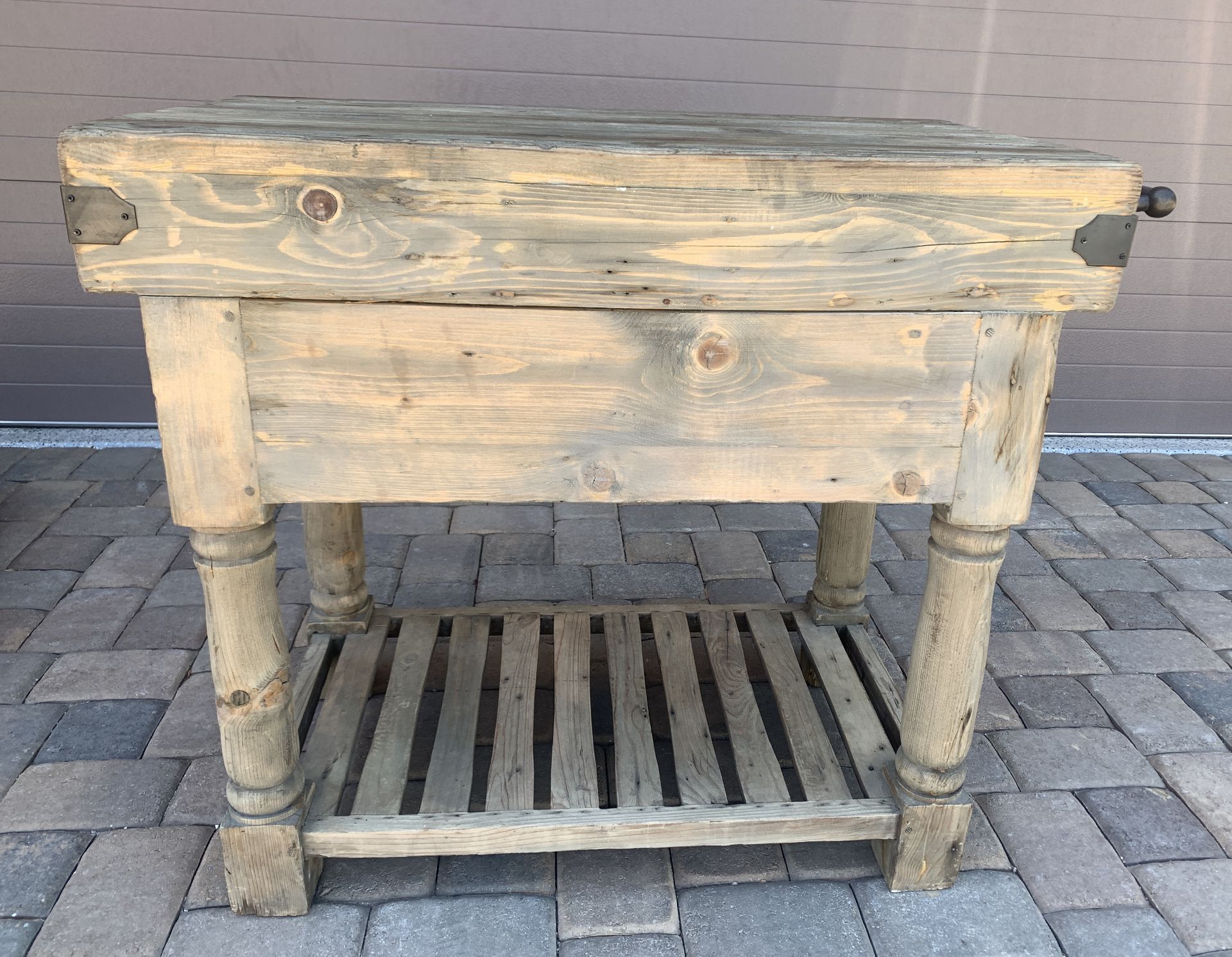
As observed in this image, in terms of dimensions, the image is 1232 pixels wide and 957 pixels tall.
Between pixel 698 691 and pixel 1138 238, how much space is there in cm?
314

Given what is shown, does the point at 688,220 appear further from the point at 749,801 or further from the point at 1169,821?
the point at 1169,821

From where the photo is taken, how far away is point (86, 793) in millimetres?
1979

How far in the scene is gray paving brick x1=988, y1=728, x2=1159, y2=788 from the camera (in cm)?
212

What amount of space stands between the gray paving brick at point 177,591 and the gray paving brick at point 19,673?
329 millimetres

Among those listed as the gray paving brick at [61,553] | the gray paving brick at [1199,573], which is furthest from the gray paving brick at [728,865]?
the gray paving brick at [61,553]

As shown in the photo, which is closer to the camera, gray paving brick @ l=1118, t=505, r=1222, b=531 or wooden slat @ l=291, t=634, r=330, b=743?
wooden slat @ l=291, t=634, r=330, b=743

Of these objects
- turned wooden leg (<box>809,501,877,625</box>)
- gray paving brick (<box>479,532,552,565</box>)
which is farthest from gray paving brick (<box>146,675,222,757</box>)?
turned wooden leg (<box>809,501,877,625</box>)

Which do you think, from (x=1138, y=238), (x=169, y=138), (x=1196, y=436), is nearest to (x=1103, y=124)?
(x=1138, y=238)

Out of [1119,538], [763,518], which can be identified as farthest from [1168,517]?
[763,518]

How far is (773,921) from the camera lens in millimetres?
1718

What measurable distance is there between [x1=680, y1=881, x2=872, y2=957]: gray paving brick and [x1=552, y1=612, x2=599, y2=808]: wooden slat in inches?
11.1

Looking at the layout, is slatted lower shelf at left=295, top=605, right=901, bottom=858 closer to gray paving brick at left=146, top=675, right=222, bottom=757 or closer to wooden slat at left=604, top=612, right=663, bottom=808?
wooden slat at left=604, top=612, right=663, bottom=808

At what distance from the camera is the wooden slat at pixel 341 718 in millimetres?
1811

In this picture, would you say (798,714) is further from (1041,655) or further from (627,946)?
(1041,655)
